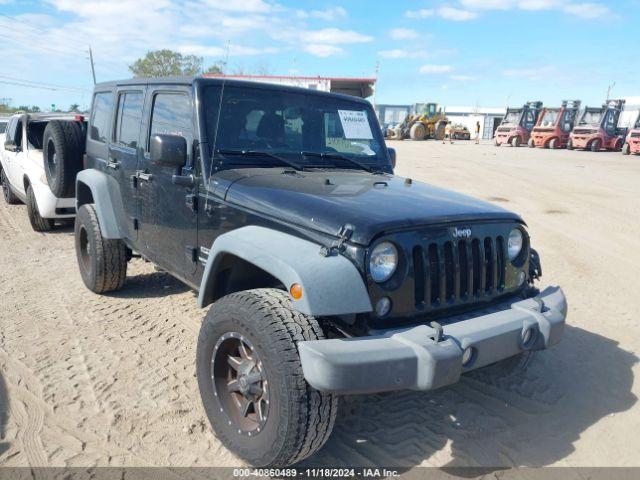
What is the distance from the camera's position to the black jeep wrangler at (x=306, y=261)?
7.43 ft

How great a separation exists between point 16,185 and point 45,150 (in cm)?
303

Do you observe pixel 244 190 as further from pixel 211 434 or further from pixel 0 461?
pixel 0 461

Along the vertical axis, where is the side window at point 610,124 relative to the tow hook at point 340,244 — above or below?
above

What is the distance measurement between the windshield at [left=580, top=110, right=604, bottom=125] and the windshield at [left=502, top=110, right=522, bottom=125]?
4.94 metres

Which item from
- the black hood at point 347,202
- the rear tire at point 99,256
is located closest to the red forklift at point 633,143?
the black hood at point 347,202

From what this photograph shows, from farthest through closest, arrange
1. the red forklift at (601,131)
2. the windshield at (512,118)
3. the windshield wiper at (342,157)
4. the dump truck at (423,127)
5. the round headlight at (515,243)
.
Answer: the dump truck at (423,127) < the windshield at (512,118) < the red forklift at (601,131) < the windshield wiper at (342,157) < the round headlight at (515,243)

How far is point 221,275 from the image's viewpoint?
3.06 m

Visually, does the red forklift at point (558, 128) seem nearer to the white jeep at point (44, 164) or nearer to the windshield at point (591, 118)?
the windshield at point (591, 118)

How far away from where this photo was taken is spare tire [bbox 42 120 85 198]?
550 centimetres

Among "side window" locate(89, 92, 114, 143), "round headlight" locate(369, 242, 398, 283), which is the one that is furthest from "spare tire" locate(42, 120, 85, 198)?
"round headlight" locate(369, 242, 398, 283)

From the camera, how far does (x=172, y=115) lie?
3.62 meters

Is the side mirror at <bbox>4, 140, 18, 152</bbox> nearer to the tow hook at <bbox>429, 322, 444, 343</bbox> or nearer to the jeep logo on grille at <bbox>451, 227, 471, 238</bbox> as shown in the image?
the jeep logo on grille at <bbox>451, 227, 471, 238</bbox>

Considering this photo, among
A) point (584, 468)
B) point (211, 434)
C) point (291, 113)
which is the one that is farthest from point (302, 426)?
point (291, 113)

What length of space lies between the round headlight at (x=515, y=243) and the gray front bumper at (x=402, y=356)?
2.19 ft
